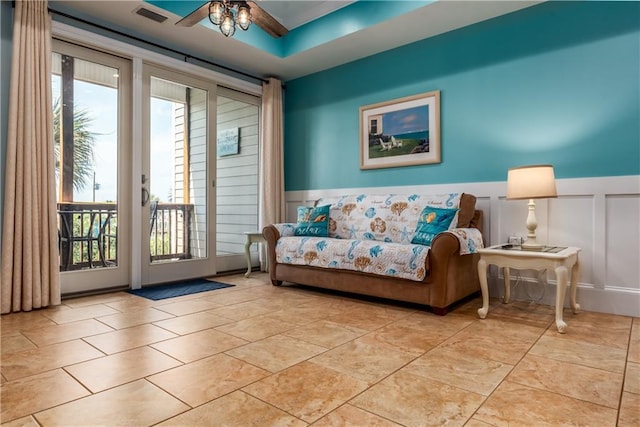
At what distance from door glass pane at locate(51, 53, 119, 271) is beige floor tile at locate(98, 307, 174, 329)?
100 cm

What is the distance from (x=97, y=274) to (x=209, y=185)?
4.86 feet

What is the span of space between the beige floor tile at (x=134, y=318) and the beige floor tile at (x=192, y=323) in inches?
4.6

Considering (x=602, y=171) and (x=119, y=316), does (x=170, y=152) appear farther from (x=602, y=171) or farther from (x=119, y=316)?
(x=602, y=171)

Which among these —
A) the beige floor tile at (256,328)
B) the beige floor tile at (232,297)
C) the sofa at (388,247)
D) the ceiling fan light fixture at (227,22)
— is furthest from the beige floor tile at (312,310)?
the ceiling fan light fixture at (227,22)

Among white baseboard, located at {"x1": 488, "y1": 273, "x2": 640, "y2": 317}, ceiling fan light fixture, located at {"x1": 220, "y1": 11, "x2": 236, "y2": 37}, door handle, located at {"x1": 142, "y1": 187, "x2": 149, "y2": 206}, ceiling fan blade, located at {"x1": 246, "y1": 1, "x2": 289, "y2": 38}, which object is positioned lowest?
white baseboard, located at {"x1": 488, "y1": 273, "x2": 640, "y2": 317}

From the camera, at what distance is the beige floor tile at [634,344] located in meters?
2.02

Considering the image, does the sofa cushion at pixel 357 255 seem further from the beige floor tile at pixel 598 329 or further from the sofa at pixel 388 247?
the beige floor tile at pixel 598 329

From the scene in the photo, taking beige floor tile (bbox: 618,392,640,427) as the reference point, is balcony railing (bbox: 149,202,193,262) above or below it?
above

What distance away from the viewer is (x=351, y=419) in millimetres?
1422

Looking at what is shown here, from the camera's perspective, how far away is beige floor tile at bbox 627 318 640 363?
79.6 inches

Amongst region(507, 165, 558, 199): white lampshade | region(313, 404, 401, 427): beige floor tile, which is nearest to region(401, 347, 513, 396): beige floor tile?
region(313, 404, 401, 427): beige floor tile

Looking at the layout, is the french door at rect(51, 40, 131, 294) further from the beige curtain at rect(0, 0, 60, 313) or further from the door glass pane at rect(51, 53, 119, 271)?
the beige curtain at rect(0, 0, 60, 313)

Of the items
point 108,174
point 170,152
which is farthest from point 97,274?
point 170,152

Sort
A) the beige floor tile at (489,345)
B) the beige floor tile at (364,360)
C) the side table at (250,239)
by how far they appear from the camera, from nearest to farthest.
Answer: the beige floor tile at (364,360)
the beige floor tile at (489,345)
the side table at (250,239)
